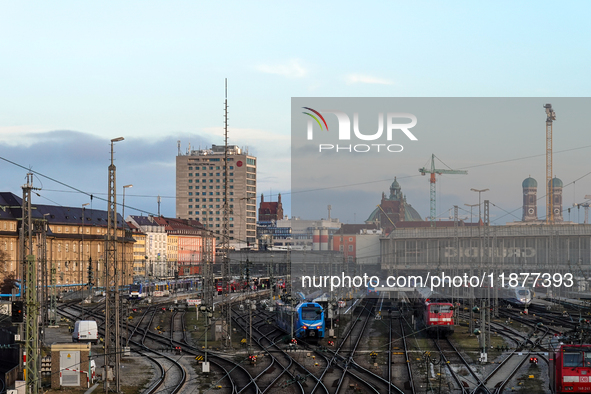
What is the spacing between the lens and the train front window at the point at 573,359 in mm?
28641

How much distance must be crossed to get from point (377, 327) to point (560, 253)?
83787mm

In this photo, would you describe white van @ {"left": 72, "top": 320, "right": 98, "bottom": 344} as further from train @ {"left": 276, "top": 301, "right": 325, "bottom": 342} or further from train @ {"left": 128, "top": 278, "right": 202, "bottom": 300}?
train @ {"left": 128, "top": 278, "right": 202, "bottom": 300}

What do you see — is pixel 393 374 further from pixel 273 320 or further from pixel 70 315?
pixel 70 315

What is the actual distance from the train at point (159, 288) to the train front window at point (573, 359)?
85572 millimetres

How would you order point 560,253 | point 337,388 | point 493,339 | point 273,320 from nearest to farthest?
1. point 337,388
2. point 493,339
3. point 273,320
4. point 560,253

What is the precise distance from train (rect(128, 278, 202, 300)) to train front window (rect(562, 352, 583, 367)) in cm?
8557

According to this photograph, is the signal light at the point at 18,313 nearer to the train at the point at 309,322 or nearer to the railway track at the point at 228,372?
the railway track at the point at 228,372

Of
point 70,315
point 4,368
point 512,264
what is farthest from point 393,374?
point 512,264

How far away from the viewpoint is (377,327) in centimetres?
6444

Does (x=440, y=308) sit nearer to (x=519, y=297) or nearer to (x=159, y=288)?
(x=519, y=297)

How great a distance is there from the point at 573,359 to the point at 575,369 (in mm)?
379

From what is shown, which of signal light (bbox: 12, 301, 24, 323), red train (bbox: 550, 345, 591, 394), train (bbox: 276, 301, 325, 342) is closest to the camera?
red train (bbox: 550, 345, 591, 394)

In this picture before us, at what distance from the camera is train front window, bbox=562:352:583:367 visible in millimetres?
28641

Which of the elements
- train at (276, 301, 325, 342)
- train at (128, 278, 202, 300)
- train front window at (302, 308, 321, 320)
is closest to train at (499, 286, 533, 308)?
train at (276, 301, 325, 342)
